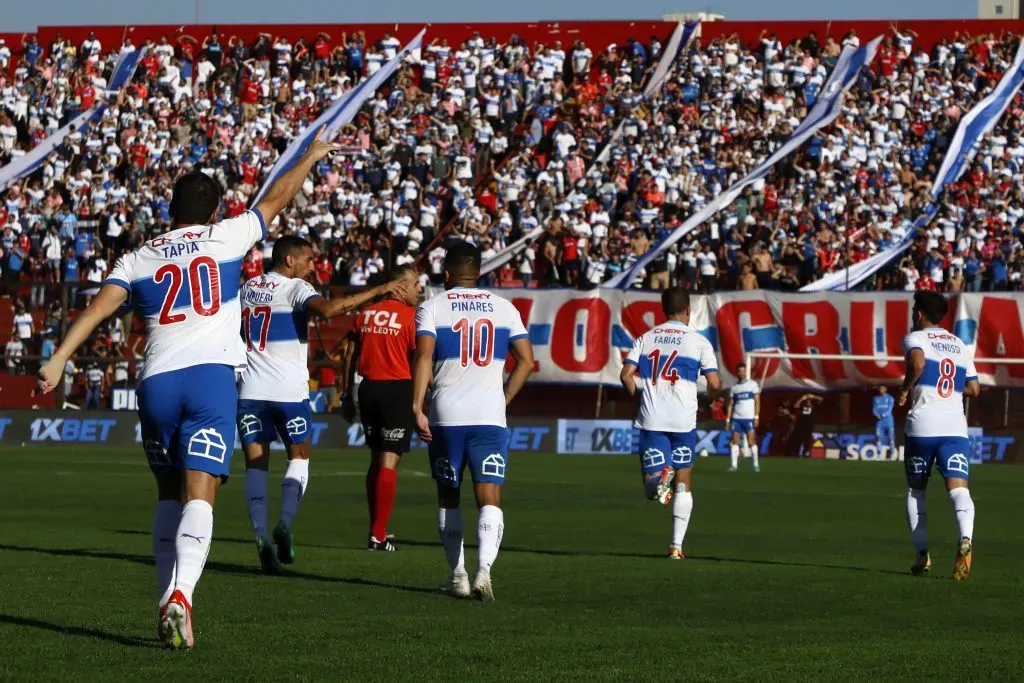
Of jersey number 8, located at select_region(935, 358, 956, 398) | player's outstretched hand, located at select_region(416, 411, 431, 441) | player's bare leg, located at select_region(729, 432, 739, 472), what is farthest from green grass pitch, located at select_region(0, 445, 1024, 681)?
player's bare leg, located at select_region(729, 432, 739, 472)

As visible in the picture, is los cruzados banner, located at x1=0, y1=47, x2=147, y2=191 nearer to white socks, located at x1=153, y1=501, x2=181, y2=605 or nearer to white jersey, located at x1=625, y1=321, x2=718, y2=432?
white jersey, located at x1=625, y1=321, x2=718, y2=432

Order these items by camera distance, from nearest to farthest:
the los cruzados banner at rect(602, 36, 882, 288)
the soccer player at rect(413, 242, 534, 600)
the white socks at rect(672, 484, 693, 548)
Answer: the soccer player at rect(413, 242, 534, 600)
the white socks at rect(672, 484, 693, 548)
the los cruzados banner at rect(602, 36, 882, 288)

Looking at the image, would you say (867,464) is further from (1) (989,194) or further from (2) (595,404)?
(1) (989,194)

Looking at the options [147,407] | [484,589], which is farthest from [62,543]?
[147,407]

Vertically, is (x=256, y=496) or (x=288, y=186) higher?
(x=288, y=186)

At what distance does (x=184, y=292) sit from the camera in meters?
8.73

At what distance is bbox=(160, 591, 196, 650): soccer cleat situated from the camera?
8.24 m

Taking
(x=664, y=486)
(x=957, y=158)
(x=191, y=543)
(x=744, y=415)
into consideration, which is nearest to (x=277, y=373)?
(x=664, y=486)

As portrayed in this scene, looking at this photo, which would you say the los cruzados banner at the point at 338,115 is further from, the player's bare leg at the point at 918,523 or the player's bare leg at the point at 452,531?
the player's bare leg at the point at 452,531

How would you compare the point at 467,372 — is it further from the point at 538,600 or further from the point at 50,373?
the point at 50,373

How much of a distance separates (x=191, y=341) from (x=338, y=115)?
127 ft

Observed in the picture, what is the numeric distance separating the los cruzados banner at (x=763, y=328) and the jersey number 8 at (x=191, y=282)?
2701cm

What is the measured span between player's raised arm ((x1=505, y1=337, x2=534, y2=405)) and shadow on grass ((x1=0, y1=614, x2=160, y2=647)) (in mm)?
3151

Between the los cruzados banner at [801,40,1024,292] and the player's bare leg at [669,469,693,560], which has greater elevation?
the los cruzados banner at [801,40,1024,292]
